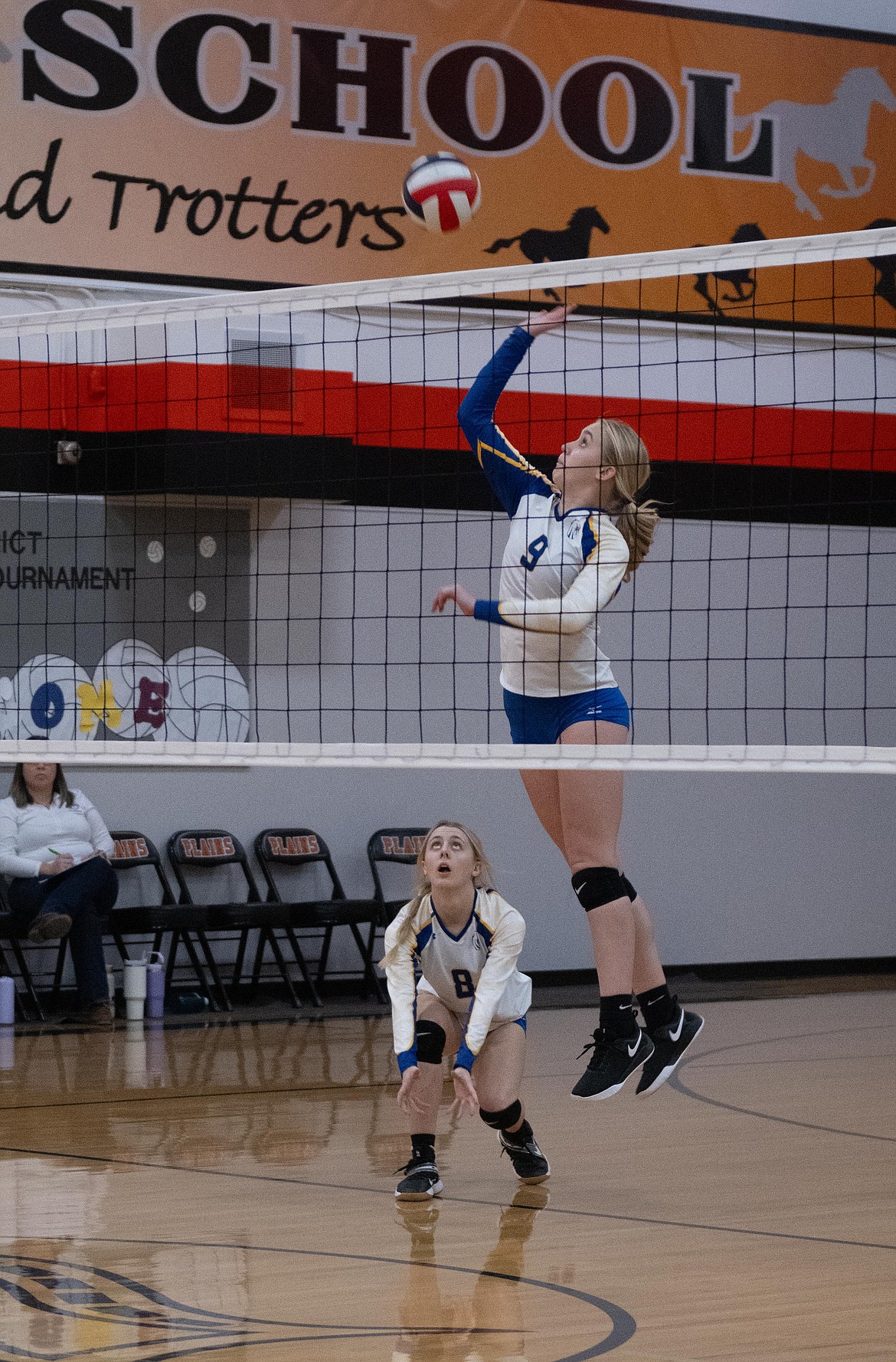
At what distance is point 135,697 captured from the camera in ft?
30.0

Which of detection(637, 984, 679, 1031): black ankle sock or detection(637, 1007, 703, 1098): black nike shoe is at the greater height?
detection(637, 984, 679, 1031): black ankle sock

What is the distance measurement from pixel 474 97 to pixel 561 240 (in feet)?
3.15

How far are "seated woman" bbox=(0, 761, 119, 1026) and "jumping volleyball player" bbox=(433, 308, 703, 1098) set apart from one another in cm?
422

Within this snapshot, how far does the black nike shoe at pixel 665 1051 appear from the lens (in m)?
4.68

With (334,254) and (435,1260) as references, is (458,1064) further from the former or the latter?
(334,254)

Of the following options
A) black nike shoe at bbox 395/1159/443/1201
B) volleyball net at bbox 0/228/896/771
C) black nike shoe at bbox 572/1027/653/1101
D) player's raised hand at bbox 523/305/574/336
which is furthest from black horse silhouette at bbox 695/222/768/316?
black nike shoe at bbox 395/1159/443/1201

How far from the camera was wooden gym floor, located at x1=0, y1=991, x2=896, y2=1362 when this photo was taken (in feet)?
11.1

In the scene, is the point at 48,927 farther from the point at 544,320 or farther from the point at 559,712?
the point at 544,320

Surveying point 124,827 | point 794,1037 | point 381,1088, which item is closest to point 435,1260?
point 381,1088

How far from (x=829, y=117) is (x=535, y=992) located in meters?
5.76

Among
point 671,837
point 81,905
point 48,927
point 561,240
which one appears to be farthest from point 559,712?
point 561,240

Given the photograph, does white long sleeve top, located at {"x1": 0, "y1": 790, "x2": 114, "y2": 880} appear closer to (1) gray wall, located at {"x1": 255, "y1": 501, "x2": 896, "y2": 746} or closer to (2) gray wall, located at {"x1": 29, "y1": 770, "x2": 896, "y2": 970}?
(2) gray wall, located at {"x1": 29, "y1": 770, "x2": 896, "y2": 970}

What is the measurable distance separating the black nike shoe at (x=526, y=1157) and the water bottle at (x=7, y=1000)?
3963 mm

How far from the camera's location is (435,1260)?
156 inches
